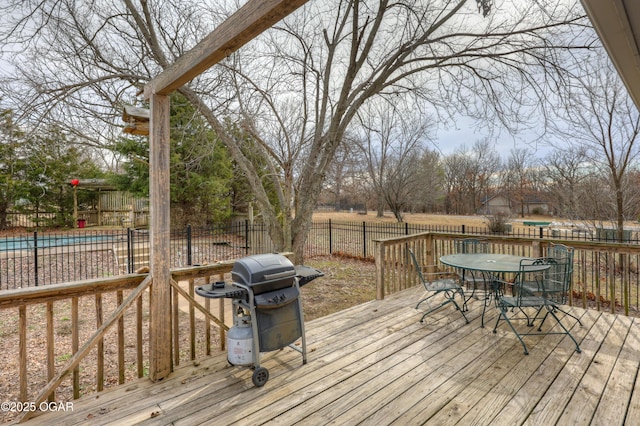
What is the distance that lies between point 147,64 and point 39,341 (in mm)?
5310

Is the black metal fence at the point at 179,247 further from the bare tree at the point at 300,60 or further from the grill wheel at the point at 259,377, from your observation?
the grill wheel at the point at 259,377

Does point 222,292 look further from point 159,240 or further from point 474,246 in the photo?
point 474,246

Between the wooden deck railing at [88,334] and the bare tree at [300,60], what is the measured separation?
3.12 meters

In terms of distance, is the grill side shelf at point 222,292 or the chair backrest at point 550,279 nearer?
the grill side shelf at point 222,292

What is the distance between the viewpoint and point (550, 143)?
7.41 m

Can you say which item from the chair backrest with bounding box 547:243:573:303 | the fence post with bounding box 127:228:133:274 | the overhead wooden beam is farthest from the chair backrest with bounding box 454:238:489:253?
the fence post with bounding box 127:228:133:274

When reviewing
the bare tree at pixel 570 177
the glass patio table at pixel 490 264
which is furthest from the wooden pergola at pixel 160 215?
the bare tree at pixel 570 177

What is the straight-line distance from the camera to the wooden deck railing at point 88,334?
2.18 m

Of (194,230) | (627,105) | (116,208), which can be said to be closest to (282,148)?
(194,230)

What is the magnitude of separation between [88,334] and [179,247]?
18.4ft

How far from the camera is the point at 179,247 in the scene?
32.9ft

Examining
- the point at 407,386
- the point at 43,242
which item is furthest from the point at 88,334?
the point at 407,386

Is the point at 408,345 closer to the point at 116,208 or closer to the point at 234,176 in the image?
the point at 234,176

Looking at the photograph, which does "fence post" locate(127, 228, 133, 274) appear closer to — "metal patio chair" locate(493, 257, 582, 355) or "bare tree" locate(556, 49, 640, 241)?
"metal patio chair" locate(493, 257, 582, 355)
